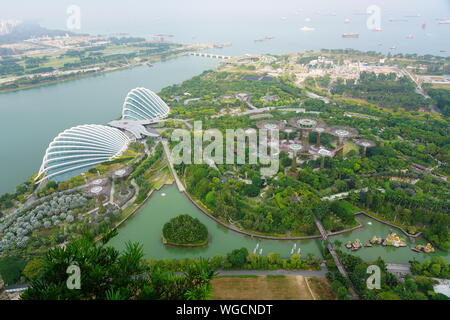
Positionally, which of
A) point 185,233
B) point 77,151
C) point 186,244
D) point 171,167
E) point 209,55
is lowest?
point 186,244

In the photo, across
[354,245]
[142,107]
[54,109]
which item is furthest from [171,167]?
[54,109]

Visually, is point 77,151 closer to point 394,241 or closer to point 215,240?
point 215,240

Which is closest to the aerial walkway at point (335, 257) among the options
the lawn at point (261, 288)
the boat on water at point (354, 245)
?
the boat on water at point (354, 245)

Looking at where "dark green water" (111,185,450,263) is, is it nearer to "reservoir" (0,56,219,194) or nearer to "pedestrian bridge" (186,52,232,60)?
"reservoir" (0,56,219,194)

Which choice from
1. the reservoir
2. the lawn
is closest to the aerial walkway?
the lawn

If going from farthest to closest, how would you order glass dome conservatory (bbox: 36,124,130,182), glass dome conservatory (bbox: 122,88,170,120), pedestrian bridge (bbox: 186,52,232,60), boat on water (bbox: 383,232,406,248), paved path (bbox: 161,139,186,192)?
1. pedestrian bridge (bbox: 186,52,232,60)
2. glass dome conservatory (bbox: 122,88,170,120)
3. glass dome conservatory (bbox: 36,124,130,182)
4. paved path (bbox: 161,139,186,192)
5. boat on water (bbox: 383,232,406,248)

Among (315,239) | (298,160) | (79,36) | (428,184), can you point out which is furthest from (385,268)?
(79,36)
